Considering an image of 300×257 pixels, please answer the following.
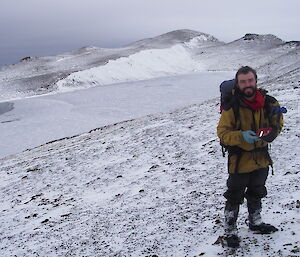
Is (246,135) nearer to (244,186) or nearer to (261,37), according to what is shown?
(244,186)

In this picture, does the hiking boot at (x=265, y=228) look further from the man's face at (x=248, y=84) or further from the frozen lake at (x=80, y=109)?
the frozen lake at (x=80, y=109)

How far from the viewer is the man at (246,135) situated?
5.20 meters

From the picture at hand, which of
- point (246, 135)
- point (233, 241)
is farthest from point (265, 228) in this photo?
point (246, 135)

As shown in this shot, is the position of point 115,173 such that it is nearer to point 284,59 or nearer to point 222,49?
point 284,59

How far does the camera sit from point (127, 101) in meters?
37.1

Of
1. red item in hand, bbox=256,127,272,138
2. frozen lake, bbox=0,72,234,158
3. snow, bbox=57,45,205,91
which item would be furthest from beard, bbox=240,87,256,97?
snow, bbox=57,45,205,91

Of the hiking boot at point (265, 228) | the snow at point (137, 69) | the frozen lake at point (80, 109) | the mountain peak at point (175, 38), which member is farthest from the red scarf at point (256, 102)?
the mountain peak at point (175, 38)

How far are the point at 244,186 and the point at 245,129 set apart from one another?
0.91 m

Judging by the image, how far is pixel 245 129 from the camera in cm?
541

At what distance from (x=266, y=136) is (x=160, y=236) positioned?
121 inches

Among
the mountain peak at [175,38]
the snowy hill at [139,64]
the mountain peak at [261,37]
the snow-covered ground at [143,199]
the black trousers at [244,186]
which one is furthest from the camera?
the mountain peak at [175,38]

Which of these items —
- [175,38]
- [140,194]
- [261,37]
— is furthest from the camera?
[175,38]

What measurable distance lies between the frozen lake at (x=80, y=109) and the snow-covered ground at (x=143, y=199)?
9230 millimetres

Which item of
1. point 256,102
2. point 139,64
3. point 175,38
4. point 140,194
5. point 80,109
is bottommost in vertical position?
point 140,194
